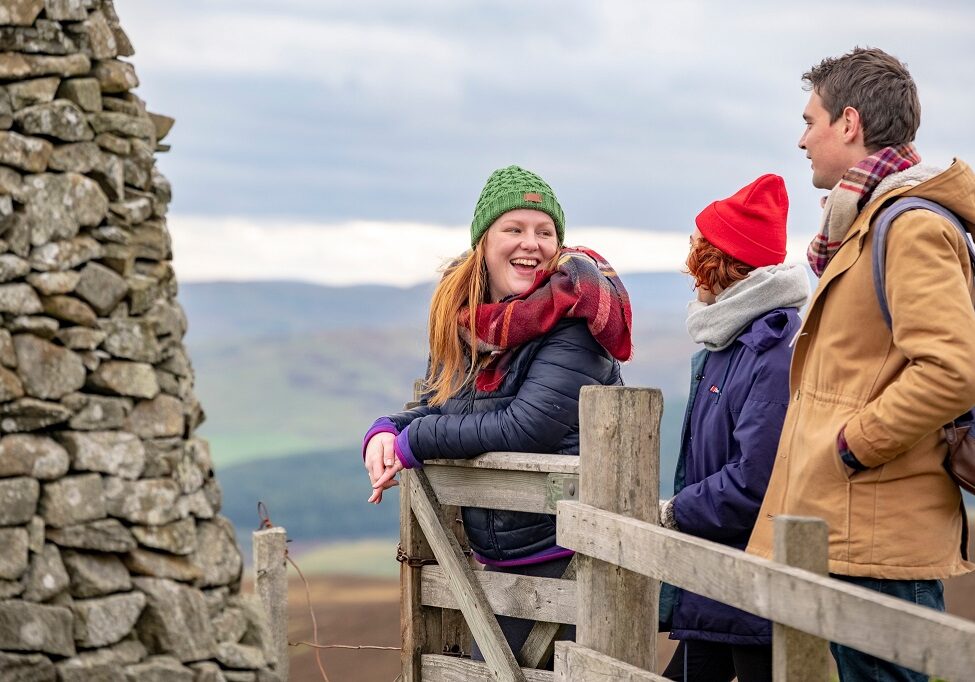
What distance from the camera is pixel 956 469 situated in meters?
2.71

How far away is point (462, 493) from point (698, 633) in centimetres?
108

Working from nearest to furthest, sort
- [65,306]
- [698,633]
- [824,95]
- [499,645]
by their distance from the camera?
1. [824,95]
2. [698,633]
3. [499,645]
4. [65,306]

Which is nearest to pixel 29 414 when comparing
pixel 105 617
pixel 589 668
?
pixel 105 617

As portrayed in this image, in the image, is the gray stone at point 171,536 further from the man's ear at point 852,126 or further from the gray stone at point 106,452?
the man's ear at point 852,126

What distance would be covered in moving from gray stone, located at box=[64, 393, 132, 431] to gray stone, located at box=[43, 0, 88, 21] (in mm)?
1676

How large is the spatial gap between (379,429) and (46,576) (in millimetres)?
1849

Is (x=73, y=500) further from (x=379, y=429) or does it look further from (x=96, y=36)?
(x=96, y=36)

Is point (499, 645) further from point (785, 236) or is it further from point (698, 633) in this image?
point (785, 236)

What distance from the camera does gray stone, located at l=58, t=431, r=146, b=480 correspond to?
4953 mm

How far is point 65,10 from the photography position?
497 centimetres

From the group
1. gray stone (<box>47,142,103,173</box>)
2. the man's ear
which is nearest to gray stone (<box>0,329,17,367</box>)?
gray stone (<box>47,142,103,173</box>)

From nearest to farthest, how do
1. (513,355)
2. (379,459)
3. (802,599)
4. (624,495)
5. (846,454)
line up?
(802,599) → (846,454) → (624,495) → (513,355) → (379,459)

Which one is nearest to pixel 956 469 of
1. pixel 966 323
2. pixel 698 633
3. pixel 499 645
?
pixel 966 323

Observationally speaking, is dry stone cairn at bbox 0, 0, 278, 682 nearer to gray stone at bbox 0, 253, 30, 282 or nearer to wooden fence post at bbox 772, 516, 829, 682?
gray stone at bbox 0, 253, 30, 282
